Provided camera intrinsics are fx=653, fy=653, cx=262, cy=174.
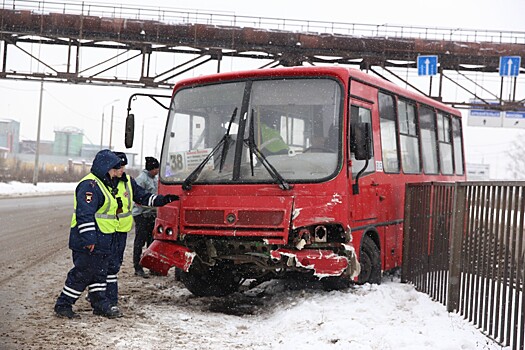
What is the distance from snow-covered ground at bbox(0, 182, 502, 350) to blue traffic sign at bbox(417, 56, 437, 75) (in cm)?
1525

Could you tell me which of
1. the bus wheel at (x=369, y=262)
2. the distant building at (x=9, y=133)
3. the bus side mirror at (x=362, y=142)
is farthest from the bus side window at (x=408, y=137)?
the distant building at (x=9, y=133)

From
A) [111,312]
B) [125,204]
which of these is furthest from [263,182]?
[111,312]

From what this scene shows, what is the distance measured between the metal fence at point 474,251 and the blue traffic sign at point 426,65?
14.2 metres

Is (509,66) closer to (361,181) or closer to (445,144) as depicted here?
(445,144)

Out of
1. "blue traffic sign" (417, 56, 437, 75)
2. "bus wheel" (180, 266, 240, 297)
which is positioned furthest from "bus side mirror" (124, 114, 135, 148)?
"blue traffic sign" (417, 56, 437, 75)

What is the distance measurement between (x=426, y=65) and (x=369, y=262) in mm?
15481

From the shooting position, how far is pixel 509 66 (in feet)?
75.0

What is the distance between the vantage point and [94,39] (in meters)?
22.5

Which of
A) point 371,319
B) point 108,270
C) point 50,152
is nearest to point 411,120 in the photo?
point 371,319

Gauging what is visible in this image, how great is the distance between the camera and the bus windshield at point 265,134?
24.5 ft

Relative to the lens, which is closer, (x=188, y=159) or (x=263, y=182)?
(x=263, y=182)

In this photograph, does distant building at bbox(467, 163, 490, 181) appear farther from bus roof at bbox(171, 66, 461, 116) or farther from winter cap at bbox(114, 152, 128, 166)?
winter cap at bbox(114, 152, 128, 166)

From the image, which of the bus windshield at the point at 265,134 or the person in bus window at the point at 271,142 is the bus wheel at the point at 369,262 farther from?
the person in bus window at the point at 271,142

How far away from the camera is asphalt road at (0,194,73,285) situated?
1070 cm
